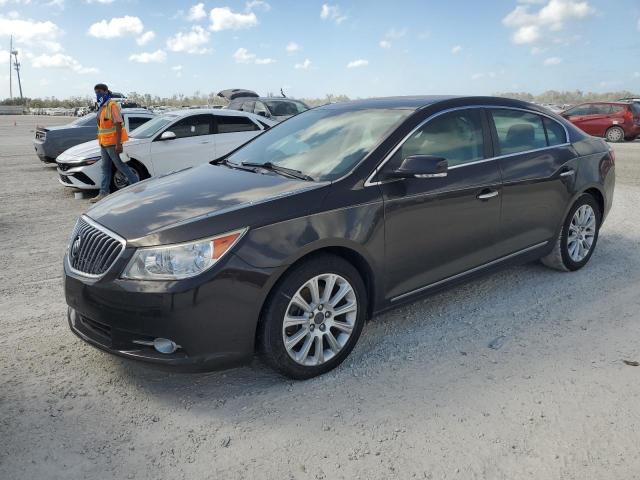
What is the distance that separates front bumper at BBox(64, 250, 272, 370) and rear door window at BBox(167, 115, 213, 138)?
703 cm

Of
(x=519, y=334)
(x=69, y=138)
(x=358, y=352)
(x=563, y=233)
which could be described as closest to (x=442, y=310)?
(x=519, y=334)

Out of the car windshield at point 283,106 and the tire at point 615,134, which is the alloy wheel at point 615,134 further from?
the car windshield at point 283,106

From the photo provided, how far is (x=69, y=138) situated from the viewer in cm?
1325

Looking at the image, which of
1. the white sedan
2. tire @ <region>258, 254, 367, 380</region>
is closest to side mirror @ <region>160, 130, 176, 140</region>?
the white sedan

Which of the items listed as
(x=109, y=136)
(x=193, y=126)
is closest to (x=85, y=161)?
(x=109, y=136)

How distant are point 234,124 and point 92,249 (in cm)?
755

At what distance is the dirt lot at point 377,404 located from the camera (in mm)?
2570

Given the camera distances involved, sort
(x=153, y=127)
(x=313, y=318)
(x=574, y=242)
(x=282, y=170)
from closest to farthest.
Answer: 1. (x=313, y=318)
2. (x=282, y=170)
3. (x=574, y=242)
4. (x=153, y=127)

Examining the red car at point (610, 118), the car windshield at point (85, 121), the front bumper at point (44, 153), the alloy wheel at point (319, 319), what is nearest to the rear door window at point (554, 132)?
the alloy wheel at point (319, 319)

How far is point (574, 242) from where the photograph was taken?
5117mm

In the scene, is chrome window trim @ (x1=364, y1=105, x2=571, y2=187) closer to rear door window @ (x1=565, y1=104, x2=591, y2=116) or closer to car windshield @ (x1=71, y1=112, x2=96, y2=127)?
car windshield @ (x1=71, y1=112, x2=96, y2=127)

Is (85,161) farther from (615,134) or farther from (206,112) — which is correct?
(615,134)

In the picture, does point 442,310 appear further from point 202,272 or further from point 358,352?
point 202,272

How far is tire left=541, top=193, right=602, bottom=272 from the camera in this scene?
498 centimetres
